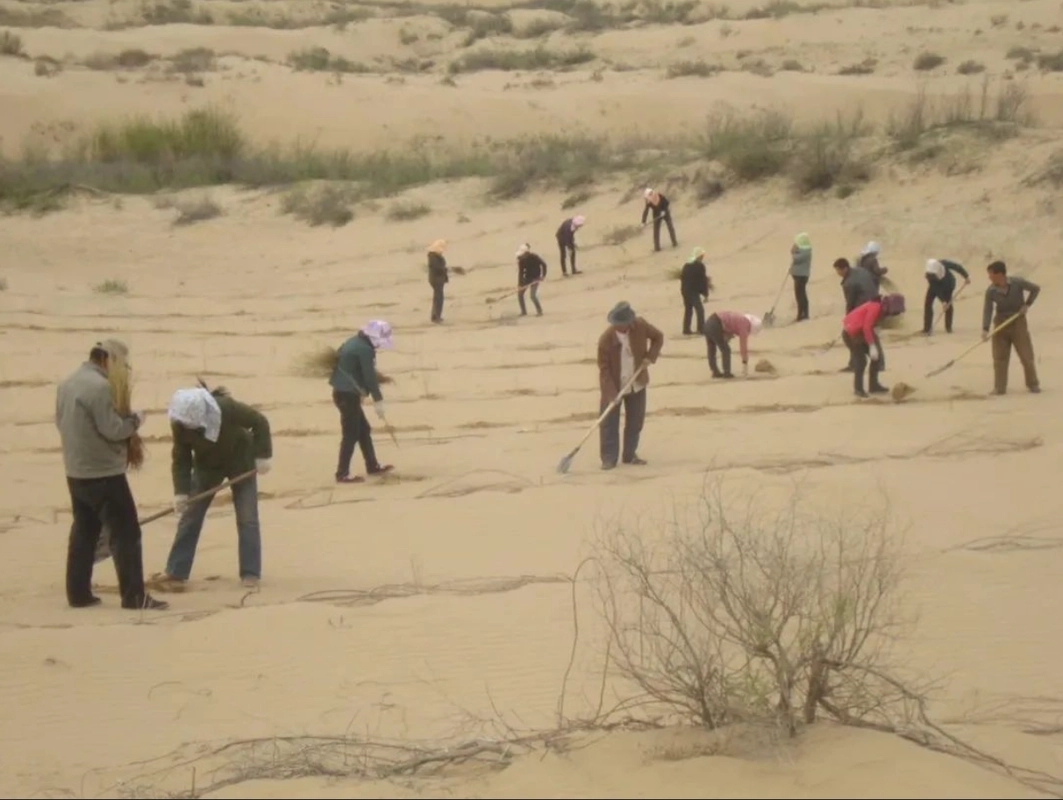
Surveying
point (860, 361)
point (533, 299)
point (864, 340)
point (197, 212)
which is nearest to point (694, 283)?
point (533, 299)

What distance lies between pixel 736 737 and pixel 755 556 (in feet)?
3.04

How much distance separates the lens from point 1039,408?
15.9 m

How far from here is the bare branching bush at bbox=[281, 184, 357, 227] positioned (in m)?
33.1

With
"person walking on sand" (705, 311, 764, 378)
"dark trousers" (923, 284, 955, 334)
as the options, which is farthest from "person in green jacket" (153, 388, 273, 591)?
"dark trousers" (923, 284, 955, 334)

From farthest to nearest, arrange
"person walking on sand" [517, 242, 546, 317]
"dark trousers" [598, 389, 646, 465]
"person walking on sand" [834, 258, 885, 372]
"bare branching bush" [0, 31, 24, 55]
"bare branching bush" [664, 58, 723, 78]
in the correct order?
"bare branching bush" [0, 31, 24, 55] → "bare branching bush" [664, 58, 723, 78] → "person walking on sand" [517, 242, 546, 317] → "person walking on sand" [834, 258, 885, 372] → "dark trousers" [598, 389, 646, 465]

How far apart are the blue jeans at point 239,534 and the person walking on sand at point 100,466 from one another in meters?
0.58

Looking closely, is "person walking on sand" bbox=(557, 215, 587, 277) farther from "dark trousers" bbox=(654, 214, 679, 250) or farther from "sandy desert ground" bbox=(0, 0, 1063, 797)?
Result: "dark trousers" bbox=(654, 214, 679, 250)

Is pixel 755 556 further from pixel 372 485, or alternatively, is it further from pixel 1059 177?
pixel 1059 177

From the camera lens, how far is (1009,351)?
1602cm

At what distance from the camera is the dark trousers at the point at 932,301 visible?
20312 mm

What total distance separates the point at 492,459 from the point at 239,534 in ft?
15.8

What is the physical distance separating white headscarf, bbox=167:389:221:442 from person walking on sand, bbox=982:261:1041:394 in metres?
8.64

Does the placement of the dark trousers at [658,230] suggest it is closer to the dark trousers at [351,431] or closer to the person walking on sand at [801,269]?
the person walking on sand at [801,269]

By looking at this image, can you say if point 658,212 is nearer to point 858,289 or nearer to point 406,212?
point 406,212
